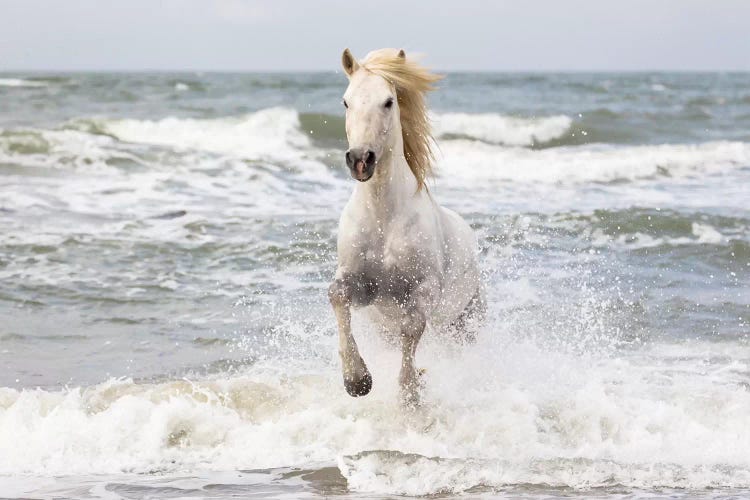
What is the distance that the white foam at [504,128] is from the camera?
87.7 feet

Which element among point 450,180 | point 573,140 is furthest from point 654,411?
point 573,140

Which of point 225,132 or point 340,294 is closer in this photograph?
point 340,294

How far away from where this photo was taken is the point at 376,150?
15.4 feet

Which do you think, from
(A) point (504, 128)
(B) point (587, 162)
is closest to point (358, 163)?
(B) point (587, 162)

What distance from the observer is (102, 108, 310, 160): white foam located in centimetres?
2402

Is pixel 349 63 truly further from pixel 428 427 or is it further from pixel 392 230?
pixel 428 427

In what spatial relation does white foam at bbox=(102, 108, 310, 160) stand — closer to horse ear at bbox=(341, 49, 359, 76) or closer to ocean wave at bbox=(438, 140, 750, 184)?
ocean wave at bbox=(438, 140, 750, 184)

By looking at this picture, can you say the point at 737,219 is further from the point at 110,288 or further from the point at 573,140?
the point at 573,140

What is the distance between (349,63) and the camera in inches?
197

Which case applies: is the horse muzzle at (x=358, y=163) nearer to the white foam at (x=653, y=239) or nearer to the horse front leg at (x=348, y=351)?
the horse front leg at (x=348, y=351)

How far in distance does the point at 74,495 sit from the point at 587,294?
5.30 metres

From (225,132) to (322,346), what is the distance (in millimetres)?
19303

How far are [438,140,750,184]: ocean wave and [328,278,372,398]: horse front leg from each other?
1292cm

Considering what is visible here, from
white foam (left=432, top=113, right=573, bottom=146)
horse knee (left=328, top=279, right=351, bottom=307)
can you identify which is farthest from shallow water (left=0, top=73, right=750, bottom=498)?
white foam (left=432, top=113, right=573, bottom=146)
